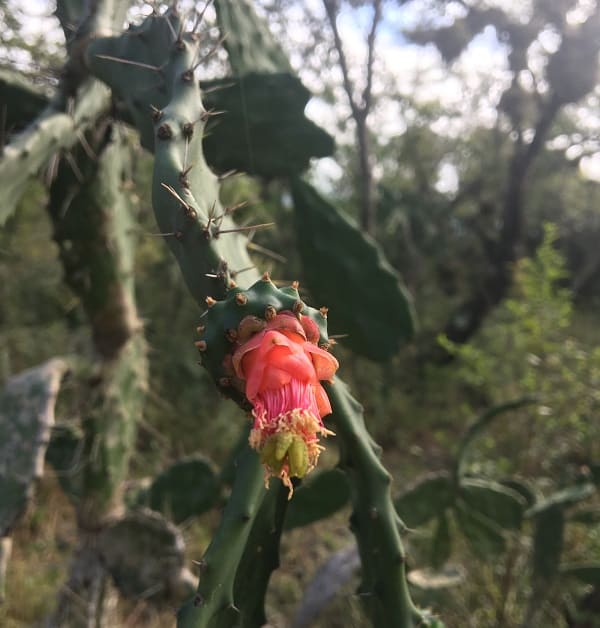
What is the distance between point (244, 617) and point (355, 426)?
361mm

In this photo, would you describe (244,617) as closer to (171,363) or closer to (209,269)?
(209,269)

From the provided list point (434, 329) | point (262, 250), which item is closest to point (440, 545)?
point (262, 250)

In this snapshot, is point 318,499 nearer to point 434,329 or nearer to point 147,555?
point 147,555

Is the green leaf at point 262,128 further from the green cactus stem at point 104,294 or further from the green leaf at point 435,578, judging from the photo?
the green leaf at point 435,578

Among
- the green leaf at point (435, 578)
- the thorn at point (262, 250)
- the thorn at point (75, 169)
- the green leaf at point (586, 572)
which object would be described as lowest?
the green leaf at point (435, 578)

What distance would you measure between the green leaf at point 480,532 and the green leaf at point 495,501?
4 cm

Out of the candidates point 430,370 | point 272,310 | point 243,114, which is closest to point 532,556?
point 243,114

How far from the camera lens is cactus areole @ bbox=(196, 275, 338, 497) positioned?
575mm

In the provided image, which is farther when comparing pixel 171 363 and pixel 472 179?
pixel 472 179

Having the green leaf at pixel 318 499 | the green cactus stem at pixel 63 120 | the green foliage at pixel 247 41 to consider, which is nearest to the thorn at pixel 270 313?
the green cactus stem at pixel 63 120

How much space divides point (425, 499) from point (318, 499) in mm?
374

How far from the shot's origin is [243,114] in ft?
5.06

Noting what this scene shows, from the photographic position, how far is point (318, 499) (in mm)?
1969

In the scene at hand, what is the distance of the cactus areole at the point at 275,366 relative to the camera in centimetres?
58
